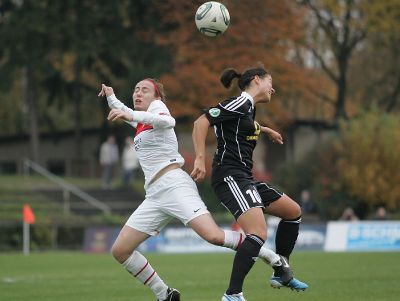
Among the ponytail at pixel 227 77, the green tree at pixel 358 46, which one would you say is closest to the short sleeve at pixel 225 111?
the ponytail at pixel 227 77

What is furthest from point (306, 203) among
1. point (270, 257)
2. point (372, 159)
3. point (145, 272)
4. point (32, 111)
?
point (145, 272)

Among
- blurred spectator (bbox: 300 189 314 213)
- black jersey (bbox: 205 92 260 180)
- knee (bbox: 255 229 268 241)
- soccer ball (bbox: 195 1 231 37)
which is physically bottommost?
blurred spectator (bbox: 300 189 314 213)

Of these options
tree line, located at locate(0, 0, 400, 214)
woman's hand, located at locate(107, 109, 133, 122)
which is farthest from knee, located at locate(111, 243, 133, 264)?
tree line, located at locate(0, 0, 400, 214)

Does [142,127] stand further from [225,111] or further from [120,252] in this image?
[120,252]

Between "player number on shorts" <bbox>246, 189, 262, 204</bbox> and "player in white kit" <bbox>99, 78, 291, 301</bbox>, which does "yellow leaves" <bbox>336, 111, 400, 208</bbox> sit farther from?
"player number on shorts" <bbox>246, 189, 262, 204</bbox>

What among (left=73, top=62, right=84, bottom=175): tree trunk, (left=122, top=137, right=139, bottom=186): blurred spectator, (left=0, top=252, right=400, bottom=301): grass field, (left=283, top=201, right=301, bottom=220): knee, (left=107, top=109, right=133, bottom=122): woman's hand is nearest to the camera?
(left=107, top=109, right=133, bottom=122): woman's hand

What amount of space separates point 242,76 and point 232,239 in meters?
1.76

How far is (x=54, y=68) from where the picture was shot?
1625 inches

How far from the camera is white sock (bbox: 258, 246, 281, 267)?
34.4ft

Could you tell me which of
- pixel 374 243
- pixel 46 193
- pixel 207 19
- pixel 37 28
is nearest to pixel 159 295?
pixel 207 19

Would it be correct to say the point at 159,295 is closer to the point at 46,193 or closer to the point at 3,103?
the point at 46,193

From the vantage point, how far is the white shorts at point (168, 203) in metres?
10.2

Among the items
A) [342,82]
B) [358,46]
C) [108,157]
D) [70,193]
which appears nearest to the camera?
[108,157]

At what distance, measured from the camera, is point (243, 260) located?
9898mm
